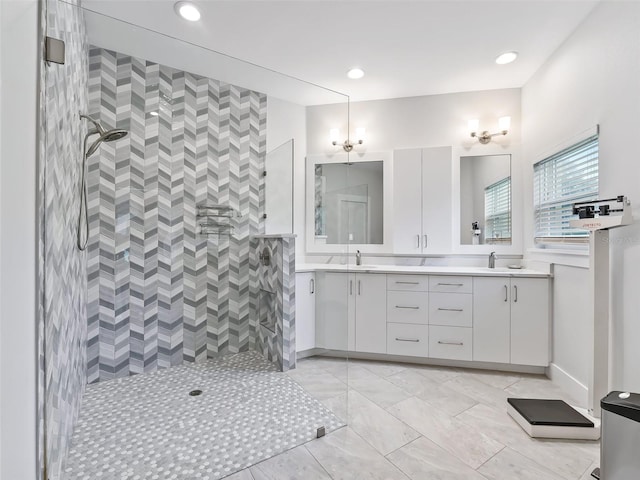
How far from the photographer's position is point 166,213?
2.51 meters

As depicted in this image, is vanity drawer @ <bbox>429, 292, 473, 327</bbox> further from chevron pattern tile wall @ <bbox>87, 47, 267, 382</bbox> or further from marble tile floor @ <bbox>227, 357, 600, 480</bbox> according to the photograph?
chevron pattern tile wall @ <bbox>87, 47, 267, 382</bbox>

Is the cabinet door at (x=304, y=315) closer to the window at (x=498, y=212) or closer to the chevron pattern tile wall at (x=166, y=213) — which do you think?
the chevron pattern tile wall at (x=166, y=213)

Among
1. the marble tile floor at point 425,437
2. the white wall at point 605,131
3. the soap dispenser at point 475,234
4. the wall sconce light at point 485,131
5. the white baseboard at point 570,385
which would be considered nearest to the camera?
the marble tile floor at point 425,437

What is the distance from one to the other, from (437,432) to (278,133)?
8.77 ft

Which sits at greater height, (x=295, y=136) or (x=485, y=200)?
(x=295, y=136)

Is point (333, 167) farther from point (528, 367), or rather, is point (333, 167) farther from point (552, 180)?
point (528, 367)

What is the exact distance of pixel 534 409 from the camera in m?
1.91

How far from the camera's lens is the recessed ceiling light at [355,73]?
2775mm

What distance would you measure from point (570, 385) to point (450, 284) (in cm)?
108

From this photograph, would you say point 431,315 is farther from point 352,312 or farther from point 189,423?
point 189,423

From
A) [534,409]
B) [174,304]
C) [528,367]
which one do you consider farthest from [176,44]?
[528,367]

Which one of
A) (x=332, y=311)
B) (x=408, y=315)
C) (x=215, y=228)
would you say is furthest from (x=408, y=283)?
(x=215, y=228)

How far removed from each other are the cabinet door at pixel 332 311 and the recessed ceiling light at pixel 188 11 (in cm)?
216

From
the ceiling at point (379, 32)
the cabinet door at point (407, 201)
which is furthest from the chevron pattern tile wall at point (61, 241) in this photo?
the cabinet door at point (407, 201)
